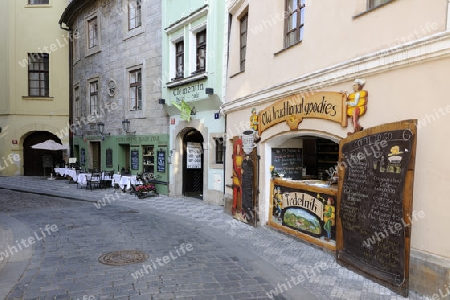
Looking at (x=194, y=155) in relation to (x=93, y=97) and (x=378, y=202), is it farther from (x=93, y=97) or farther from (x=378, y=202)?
(x=378, y=202)

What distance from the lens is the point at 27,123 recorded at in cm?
2106

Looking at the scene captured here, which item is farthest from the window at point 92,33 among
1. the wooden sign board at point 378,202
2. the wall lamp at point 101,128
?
the wooden sign board at point 378,202

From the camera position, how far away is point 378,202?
473cm

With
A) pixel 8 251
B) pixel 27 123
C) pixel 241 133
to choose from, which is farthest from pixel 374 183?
pixel 27 123

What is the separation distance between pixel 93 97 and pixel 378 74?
53.2 ft

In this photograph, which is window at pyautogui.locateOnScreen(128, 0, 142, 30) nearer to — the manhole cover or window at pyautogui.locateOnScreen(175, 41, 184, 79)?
window at pyautogui.locateOnScreen(175, 41, 184, 79)

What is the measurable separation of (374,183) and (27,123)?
851 inches

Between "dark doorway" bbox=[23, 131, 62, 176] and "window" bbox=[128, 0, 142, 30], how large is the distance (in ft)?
35.0

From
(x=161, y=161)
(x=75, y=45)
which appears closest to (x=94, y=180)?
(x=161, y=161)

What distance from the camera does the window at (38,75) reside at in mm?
21531

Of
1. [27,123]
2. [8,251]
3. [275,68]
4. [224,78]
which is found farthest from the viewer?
[27,123]

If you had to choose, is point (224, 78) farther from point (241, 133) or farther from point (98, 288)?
point (98, 288)

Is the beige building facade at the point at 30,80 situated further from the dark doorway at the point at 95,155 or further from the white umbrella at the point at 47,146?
the dark doorway at the point at 95,155

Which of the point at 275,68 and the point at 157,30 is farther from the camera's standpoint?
the point at 157,30
